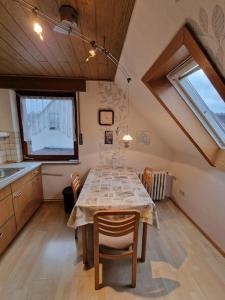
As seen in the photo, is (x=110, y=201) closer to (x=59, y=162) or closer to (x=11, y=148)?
(x=59, y=162)

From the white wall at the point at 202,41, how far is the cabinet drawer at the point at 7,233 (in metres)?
2.35

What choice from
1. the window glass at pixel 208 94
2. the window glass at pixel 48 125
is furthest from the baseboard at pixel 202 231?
the window glass at pixel 48 125

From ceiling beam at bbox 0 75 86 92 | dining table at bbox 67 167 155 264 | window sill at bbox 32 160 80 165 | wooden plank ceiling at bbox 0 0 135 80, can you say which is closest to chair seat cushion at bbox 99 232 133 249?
dining table at bbox 67 167 155 264

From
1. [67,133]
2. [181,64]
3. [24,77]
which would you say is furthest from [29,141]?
[181,64]

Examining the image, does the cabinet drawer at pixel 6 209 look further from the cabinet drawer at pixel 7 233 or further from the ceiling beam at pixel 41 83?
the ceiling beam at pixel 41 83

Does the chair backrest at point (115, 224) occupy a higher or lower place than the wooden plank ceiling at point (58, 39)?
lower

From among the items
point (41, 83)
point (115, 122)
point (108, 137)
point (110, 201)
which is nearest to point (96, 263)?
point (110, 201)

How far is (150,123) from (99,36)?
1.89 m

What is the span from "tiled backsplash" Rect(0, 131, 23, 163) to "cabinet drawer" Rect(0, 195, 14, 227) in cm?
113

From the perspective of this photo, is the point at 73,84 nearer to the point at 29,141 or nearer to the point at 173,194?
the point at 29,141

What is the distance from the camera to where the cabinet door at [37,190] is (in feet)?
8.91

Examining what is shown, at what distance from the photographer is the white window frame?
1.76 meters

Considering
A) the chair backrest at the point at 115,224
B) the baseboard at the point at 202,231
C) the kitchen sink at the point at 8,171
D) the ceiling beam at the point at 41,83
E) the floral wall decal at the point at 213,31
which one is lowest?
the baseboard at the point at 202,231

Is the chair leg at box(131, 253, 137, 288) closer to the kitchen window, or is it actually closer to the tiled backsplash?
the kitchen window
